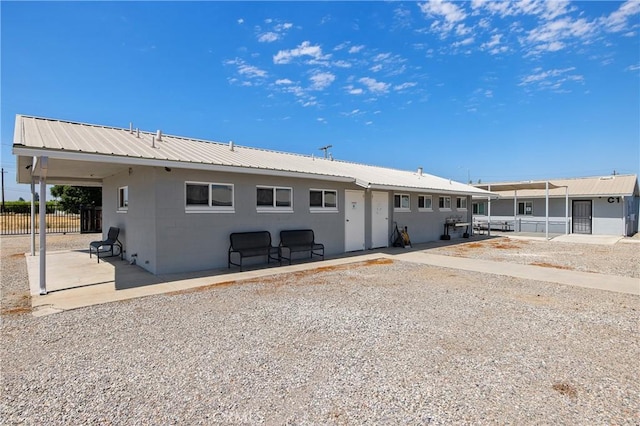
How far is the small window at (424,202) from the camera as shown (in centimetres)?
1587

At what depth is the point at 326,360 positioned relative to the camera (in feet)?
11.7

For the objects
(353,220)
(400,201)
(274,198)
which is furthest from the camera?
(400,201)

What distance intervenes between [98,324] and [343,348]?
350cm

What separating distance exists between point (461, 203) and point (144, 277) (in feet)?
56.1

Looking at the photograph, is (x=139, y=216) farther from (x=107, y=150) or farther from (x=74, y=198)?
(x=74, y=198)

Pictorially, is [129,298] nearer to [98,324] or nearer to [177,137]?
[98,324]

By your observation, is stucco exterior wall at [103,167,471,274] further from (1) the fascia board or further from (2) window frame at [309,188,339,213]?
(1) the fascia board

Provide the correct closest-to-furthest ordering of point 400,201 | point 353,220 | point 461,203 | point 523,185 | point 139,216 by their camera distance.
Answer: point 139,216, point 353,220, point 400,201, point 461,203, point 523,185

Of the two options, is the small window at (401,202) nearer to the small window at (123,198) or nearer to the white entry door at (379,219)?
the white entry door at (379,219)

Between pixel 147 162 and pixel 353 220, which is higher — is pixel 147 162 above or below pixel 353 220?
above

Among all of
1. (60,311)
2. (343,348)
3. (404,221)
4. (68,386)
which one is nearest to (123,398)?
(68,386)

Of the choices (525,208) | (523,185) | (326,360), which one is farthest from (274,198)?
(525,208)

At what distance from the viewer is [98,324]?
15.3 ft

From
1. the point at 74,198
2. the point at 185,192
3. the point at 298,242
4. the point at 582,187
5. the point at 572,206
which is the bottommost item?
the point at 298,242
